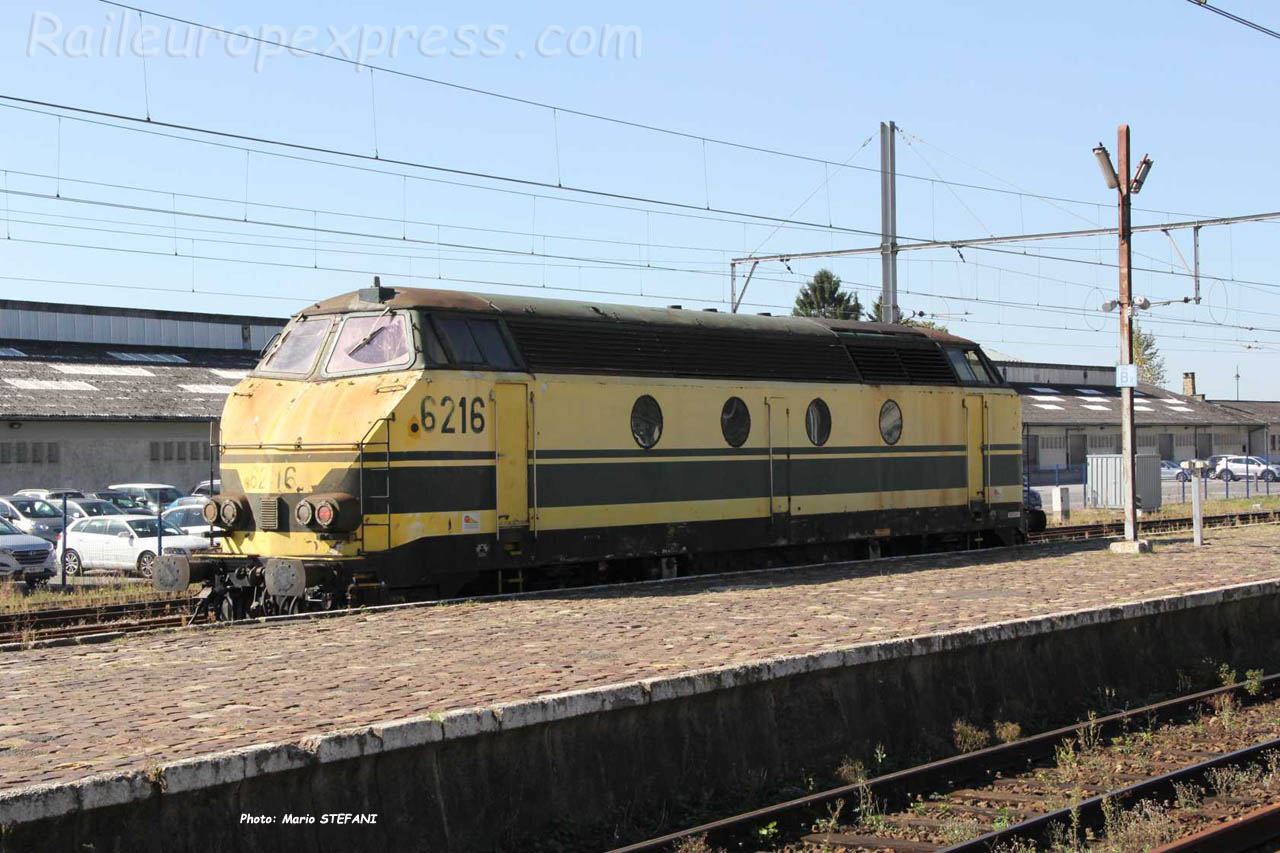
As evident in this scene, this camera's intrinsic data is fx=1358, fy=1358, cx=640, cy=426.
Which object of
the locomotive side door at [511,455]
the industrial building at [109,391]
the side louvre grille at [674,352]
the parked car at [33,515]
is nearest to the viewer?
the locomotive side door at [511,455]

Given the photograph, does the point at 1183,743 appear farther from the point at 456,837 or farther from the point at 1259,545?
the point at 1259,545

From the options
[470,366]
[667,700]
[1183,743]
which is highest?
[470,366]

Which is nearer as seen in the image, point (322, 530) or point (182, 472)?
point (322, 530)

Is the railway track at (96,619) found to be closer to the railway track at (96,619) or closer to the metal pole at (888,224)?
the railway track at (96,619)

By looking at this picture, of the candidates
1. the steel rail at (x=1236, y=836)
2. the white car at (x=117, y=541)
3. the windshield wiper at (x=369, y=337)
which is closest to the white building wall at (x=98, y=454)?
the white car at (x=117, y=541)

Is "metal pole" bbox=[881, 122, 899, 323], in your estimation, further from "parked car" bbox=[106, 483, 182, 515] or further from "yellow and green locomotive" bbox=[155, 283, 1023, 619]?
"parked car" bbox=[106, 483, 182, 515]

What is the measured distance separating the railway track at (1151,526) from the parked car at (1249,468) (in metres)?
31.3

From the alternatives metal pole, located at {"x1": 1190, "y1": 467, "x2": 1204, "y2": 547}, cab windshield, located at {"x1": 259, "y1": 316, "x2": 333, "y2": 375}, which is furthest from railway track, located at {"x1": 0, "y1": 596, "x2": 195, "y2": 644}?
metal pole, located at {"x1": 1190, "y1": 467, "x2": 1204, "y2": 547}

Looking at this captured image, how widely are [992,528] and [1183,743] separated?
1079 cm

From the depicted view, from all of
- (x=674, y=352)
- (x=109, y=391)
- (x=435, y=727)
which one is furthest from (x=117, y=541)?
(x=109, y=391)

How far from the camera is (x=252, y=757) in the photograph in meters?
7.11

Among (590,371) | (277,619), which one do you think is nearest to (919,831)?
(277,619)

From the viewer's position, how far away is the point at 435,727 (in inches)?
313

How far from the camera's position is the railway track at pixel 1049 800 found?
27.3ft
